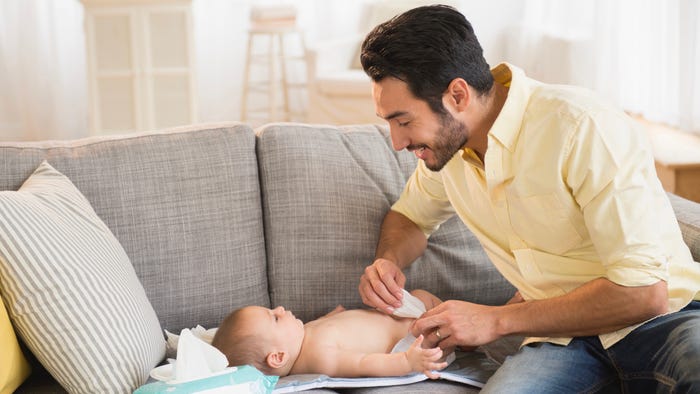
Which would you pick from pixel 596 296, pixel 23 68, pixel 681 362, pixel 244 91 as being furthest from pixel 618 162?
pixel 23 68

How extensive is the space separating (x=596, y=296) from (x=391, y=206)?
0.67 meters

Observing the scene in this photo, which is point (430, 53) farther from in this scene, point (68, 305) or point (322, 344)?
point (68, 305)

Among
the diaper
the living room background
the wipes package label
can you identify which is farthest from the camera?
the living room background

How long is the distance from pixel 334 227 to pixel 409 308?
31 cm

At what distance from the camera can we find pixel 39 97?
6.08m

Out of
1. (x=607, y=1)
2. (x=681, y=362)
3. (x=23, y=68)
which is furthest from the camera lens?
(x=23, y=68)

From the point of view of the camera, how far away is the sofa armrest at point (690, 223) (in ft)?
6.73

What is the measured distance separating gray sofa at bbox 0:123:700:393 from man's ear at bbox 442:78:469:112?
0.47 meters

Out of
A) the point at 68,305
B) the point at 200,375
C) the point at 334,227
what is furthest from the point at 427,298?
the point at 68,305

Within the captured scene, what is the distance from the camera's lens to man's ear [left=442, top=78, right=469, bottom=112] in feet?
6.01

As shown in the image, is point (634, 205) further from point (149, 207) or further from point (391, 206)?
point (149, 207)

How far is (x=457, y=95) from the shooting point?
1850mm

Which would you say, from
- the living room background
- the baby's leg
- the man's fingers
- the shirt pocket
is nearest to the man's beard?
the shirt pocket

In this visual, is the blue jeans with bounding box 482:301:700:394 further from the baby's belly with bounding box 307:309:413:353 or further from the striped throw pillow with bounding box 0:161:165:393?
the striped throw pillow with bounding box 0:161:165:393
